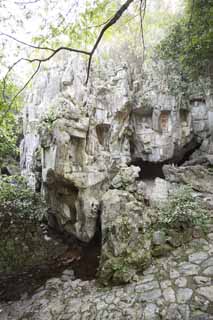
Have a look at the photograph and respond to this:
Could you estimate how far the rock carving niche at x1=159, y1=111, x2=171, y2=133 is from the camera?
10211 mm

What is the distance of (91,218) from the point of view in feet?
15.5

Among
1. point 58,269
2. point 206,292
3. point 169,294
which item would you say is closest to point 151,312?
point 169,294

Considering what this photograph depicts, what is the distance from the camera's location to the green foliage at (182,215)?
4.10 m

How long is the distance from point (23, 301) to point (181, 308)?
2.75 m

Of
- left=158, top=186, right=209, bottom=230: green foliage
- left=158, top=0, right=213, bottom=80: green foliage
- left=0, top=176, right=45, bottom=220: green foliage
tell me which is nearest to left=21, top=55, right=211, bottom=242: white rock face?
left=158, top=0, right=213, bottom=80: green foliage

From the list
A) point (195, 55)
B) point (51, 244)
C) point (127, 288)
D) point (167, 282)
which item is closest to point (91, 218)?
point (51, 244)

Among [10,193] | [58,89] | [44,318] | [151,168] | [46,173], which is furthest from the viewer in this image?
[151,168]

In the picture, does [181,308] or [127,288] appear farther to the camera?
[127,288]

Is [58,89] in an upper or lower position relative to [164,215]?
upper

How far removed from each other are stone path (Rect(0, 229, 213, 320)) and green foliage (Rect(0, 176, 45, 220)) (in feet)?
6.01

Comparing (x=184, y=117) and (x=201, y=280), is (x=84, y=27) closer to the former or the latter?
(x=201, y=280)

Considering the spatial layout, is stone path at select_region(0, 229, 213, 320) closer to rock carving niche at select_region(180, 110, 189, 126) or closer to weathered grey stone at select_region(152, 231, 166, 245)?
weathered grey stone at select_region(152, 231, 166, 245)

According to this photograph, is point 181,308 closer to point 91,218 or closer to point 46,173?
point 91,218

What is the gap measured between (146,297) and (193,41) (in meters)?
5.11
